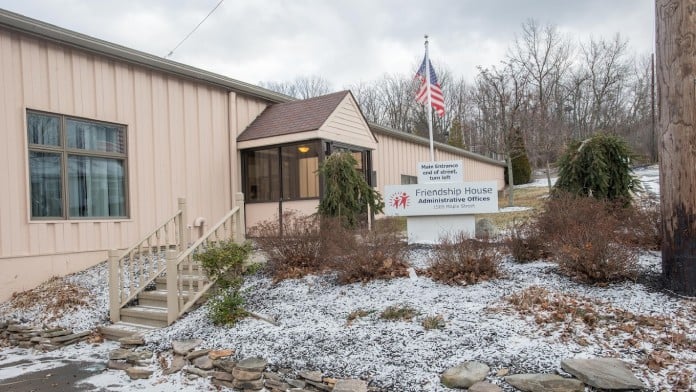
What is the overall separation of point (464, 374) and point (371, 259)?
242cm

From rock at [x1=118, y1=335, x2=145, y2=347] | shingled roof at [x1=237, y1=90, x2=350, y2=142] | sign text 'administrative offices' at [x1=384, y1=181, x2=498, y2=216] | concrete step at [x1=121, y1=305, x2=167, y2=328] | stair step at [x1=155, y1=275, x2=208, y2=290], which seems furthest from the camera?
shingled roof at [x1=237, y1=90, x2=350, y2=142]

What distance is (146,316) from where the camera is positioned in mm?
5988

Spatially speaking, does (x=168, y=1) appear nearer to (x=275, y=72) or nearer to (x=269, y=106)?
(x=269, y=106)

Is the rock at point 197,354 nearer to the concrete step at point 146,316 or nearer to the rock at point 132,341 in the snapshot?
the rock at point 132,341

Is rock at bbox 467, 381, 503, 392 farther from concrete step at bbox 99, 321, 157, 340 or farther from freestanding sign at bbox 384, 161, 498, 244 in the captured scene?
freestanding sign at bbox 384, 161, 498, 244

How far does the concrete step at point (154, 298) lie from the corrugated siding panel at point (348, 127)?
458cm

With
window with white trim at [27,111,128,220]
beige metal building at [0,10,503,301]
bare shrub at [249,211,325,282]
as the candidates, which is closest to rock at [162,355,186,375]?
bare shrub at [249,211,325,282]

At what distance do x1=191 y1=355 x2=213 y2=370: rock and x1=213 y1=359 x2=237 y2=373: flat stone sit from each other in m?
0.05

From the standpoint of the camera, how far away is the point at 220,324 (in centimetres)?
521

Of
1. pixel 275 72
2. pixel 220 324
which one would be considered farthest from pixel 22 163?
pixel 275 72

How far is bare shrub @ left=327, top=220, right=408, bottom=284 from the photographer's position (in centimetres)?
579

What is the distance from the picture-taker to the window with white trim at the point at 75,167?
7.19 m

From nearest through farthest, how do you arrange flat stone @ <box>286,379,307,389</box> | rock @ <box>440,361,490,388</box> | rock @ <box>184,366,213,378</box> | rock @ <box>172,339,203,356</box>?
1. rock @ <box>440,361,490,388</box>
2. flat stone @ <box>286,379,307,389</box>
3. rock @ <box>184,366,213,378</box>
4. rock @ <box>172,339,203,356</box>

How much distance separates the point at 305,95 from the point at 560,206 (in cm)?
3398
